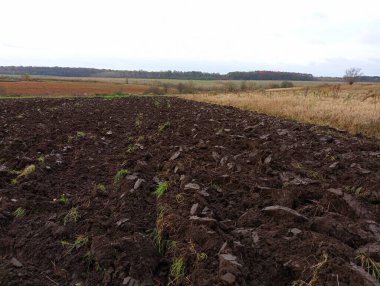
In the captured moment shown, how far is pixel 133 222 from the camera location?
5.02m

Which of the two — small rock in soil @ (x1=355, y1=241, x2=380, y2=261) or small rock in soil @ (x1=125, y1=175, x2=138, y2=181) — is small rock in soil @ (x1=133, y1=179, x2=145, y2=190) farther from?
small rock in soil @ (x1=355, y1=241, x2=380, y2=261)

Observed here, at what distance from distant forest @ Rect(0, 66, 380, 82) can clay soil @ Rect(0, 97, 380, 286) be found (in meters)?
134

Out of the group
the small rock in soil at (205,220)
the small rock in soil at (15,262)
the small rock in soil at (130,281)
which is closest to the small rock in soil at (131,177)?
the small rock in soil at (205,220)

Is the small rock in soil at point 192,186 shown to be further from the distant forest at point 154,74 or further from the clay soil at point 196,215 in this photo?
the distant forest at point 154,74

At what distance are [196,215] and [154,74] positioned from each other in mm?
158822

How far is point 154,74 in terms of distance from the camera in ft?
527

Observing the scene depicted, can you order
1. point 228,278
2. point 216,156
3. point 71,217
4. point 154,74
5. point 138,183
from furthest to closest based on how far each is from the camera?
1. point 154,74
2. point 216,156
3. point 138,183
4. point 71,217
5. point 228,278

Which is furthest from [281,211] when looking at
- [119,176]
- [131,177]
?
[119,176]

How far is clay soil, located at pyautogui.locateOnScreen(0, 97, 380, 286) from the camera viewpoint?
384 cm

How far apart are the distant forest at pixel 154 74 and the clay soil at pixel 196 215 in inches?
5273

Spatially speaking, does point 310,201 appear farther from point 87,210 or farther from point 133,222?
point 87,210

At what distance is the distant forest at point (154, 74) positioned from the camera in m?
141

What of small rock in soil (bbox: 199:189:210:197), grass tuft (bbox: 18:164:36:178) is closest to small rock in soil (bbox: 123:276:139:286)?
small rock in soil (bbox: 199:189:210:197)

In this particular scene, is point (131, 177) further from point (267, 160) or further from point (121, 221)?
point (267, 160)
